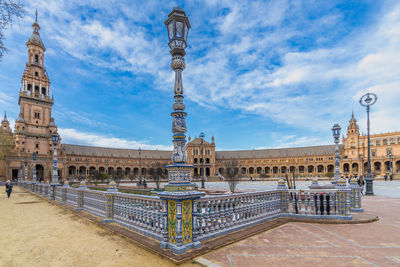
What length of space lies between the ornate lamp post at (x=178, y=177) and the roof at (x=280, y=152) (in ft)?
264

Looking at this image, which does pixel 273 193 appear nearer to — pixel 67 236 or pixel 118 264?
pixel 118 264

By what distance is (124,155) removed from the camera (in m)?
80.8

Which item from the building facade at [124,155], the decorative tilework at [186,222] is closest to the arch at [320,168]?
the building facade at [124,155]

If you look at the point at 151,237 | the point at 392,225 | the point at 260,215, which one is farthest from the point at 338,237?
the point at 151,237

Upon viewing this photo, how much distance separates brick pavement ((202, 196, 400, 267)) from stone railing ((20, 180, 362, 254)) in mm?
669

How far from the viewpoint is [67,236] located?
6.11 meters

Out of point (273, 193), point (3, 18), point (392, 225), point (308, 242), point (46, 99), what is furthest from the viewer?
point (46, 99)

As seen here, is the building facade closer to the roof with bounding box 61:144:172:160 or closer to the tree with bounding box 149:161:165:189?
the roof with bounding box 61:144:172:160

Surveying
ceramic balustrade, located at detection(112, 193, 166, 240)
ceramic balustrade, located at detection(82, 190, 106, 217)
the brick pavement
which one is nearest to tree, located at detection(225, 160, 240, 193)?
ceramic balustrade, located at detection(82, 190, 106, 217)

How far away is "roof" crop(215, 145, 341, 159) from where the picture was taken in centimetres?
7569

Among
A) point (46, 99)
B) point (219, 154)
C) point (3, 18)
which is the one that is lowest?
point (219, 154)

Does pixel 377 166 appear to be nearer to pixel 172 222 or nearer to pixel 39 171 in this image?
pixel 172 222

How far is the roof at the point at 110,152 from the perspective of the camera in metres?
71.6

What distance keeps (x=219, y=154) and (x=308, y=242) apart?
83125 millimetres
